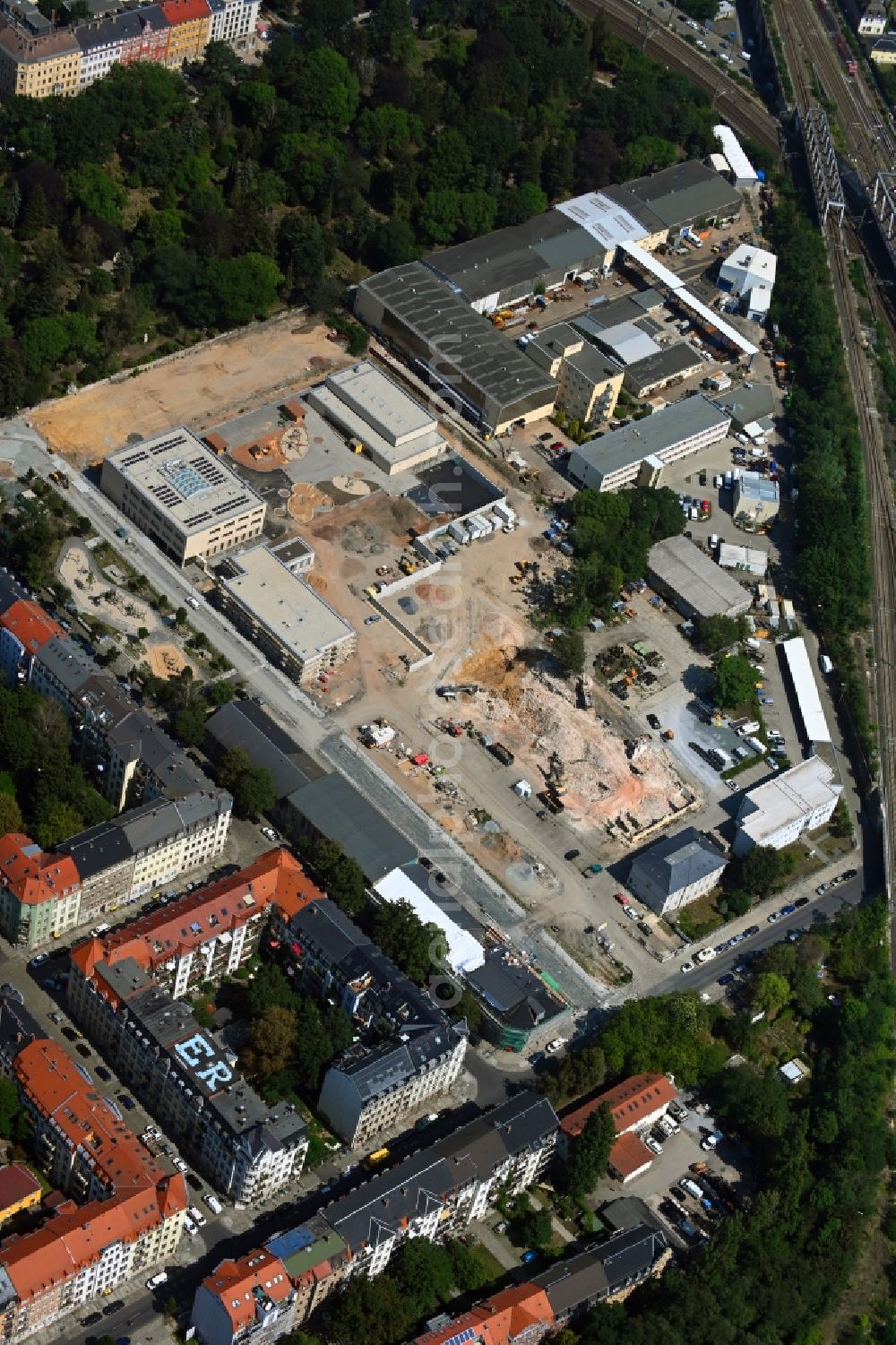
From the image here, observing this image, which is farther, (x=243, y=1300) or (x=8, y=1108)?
(x=8, y=1108)

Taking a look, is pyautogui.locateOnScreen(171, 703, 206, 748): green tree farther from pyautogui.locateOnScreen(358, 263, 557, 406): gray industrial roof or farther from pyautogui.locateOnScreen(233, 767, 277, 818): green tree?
pyautogui.locateOnScreen(358, 263, 557, 406): gray industrial roof

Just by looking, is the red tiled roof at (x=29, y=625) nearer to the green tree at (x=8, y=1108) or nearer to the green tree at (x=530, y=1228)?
the green tree at (x=8, y=1108)

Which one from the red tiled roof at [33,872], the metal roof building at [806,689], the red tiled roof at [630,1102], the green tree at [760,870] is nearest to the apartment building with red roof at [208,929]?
the red tiled roof at [33,872]

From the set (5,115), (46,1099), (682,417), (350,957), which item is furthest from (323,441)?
(46,1099)

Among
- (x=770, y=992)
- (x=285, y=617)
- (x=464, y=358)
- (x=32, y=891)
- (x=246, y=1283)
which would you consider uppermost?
(x=464, y=358)

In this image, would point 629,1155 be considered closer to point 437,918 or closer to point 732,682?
point 437,918

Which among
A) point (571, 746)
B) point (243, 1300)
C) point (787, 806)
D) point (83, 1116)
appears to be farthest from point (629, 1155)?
point (571, 746)

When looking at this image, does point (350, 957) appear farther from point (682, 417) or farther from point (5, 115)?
point (5, 115)
